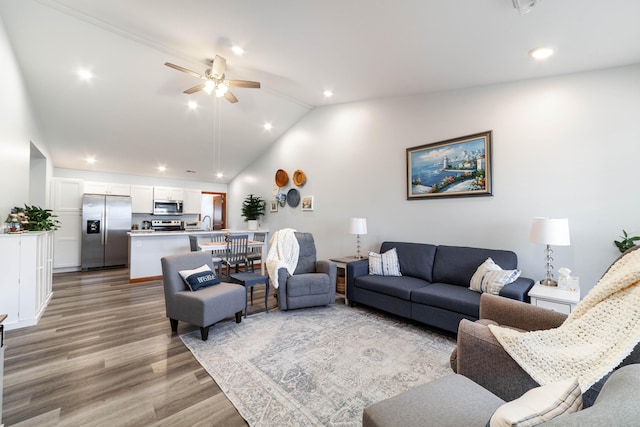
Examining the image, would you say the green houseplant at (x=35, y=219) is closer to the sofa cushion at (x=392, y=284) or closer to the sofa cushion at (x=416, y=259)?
the sofa cushion at (x=392, y=284)

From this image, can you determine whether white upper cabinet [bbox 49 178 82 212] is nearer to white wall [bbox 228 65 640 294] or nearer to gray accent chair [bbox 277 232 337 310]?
gray accent chair [bbox 277 232 337 310]

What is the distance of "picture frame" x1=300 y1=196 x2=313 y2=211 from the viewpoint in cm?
555

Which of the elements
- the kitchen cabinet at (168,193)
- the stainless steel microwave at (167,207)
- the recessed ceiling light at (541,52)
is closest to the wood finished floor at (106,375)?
the recessed ceiling light at (541,52)

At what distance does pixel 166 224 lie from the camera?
7352 millimetres

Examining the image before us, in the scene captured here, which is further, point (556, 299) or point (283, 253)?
point (283, 253)

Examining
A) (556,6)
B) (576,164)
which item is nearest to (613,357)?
(556,6)

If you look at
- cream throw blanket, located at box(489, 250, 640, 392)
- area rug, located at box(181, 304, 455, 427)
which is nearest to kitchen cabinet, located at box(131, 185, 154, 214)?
area rug, located at box(181, 304, 455, 427)

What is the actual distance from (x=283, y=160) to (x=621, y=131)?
17.1ft

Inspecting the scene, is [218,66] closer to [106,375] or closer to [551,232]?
[106,375]

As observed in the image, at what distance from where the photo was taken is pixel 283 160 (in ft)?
20.4

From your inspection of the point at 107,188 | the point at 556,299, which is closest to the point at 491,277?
the point at 556,299

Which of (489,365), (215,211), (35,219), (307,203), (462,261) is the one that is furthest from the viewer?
(215,211)

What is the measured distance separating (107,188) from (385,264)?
6.93m

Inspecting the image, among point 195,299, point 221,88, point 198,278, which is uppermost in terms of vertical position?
point 221,88
